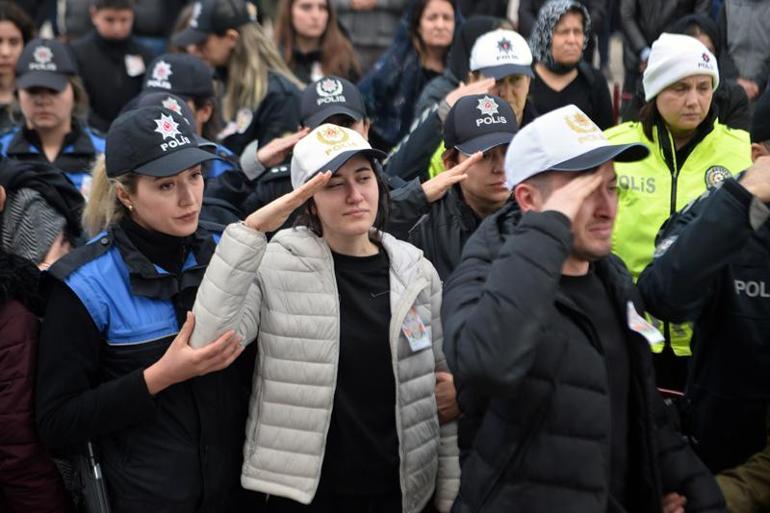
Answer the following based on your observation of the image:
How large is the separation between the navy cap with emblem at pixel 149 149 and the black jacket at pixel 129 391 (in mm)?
220

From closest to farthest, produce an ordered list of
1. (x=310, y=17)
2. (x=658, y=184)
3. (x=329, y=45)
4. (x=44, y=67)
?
(x=658, y=184) < (x=44, y=67) < (x=310, y=17) < (x=329, y=45)

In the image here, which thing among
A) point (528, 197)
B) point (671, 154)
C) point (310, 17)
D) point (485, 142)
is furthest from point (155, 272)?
point (310, 17)

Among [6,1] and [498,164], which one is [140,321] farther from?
[6,1]

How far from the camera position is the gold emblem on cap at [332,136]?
3342mm

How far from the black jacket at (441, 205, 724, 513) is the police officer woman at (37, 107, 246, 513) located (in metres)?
0.86

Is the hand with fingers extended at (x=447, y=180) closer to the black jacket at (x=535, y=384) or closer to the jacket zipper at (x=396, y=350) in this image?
the jacket zipper at (x=396, y=350)

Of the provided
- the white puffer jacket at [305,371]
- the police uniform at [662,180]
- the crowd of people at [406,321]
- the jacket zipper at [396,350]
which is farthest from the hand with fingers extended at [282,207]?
the police uniform at [662,180]

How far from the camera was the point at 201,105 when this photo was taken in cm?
561

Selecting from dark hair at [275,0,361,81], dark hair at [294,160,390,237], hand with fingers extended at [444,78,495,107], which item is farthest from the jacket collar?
dark hair at [275,0,361,81]

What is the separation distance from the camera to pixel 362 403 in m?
3.29

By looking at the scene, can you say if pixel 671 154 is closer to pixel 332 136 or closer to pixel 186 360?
pixel 332 136

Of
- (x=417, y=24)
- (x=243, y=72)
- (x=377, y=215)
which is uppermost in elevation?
(x=417, y=24)

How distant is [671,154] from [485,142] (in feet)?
3.42

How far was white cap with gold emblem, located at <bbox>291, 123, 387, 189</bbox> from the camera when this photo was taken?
3.28m
